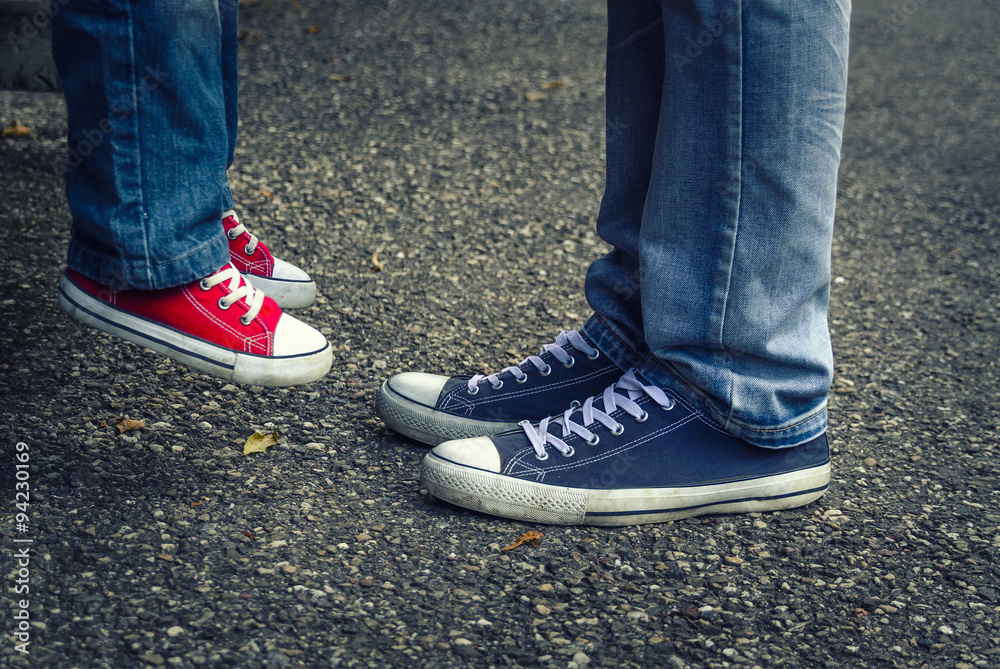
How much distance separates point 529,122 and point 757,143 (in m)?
2.60

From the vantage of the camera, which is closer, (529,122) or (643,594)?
(643,594)

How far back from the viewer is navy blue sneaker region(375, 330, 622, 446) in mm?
1749

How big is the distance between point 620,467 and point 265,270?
1.06 meters

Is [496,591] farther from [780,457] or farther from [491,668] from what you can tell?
[780,457]

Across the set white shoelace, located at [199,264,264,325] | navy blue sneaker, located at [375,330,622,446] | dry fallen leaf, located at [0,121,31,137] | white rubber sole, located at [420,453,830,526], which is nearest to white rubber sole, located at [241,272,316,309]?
white shoelace, located at [199,264,264,325]

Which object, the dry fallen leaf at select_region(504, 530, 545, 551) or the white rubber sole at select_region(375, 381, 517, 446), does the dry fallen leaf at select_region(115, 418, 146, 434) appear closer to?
the white rubber sole at select_region(375, 381, 517, 446)

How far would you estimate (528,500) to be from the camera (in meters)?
1.55

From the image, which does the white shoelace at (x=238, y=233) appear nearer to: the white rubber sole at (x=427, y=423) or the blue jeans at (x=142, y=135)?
the blue jeans at (x=142, y=135)

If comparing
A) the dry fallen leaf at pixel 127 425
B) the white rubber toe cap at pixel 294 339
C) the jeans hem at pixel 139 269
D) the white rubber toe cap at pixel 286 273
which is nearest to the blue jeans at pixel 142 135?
the jeans hem at pixel 139 269

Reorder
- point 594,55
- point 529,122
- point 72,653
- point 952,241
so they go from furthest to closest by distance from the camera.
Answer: point 594,55 → point 529,122 → point 952,241 → point 72,653

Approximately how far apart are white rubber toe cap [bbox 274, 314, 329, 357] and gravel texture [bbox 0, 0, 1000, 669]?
0.70 ft

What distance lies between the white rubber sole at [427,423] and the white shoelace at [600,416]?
129 mm

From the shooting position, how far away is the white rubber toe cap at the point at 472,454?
1.54 meters

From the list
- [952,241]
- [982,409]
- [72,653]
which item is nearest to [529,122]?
[952,241]
